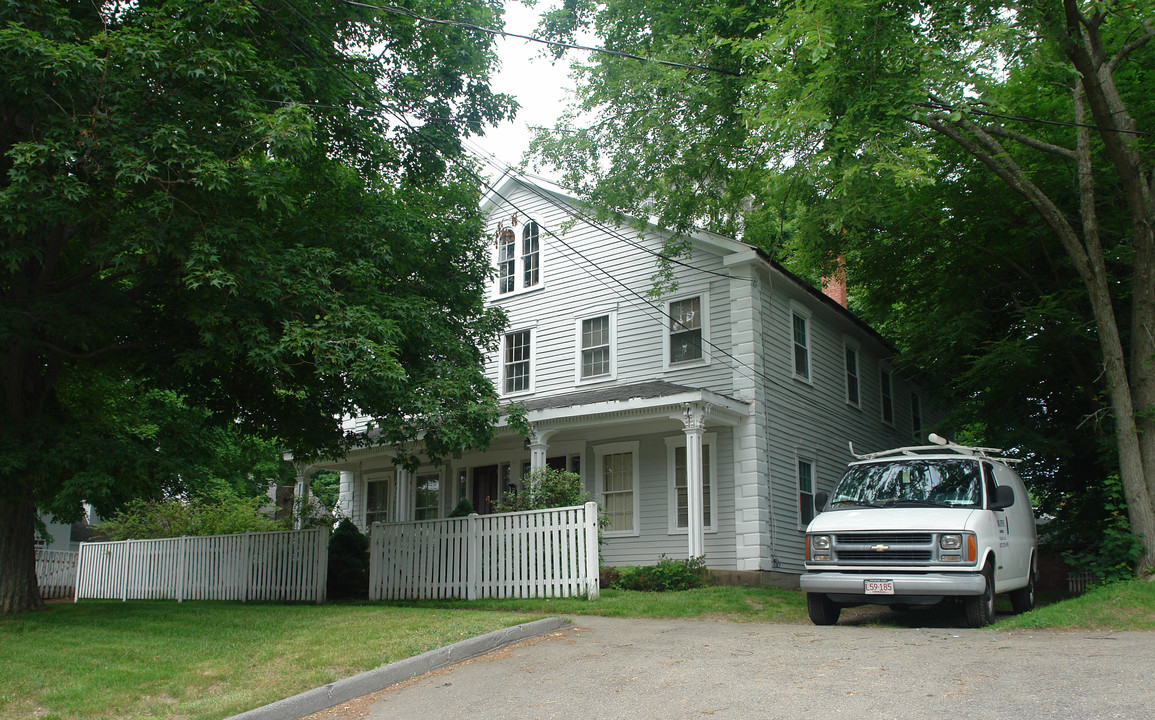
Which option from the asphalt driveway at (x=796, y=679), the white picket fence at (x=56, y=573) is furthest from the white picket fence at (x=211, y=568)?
the asphalt driveway at (x=796, y=679)

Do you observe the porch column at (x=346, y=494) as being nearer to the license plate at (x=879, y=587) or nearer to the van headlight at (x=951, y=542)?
the license plate at (x=879, y=587)

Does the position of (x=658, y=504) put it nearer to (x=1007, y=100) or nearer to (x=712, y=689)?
(x=1007, y=100)

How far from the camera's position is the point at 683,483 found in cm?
1811

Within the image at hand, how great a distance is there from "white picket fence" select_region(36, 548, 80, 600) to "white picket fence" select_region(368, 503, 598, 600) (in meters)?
12.3

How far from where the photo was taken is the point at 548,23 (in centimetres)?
1744

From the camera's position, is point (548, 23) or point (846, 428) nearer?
point (548, 23)

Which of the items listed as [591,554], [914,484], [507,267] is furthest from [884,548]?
[507,267]

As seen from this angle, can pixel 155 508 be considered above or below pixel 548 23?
below

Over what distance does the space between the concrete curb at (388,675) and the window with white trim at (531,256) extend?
517 inches

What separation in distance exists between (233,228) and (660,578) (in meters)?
8.60

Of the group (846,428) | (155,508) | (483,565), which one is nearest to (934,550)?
(483,565)

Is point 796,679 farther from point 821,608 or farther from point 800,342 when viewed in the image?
point 800,342

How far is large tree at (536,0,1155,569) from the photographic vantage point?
37.6ft

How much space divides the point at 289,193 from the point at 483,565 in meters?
6.28
